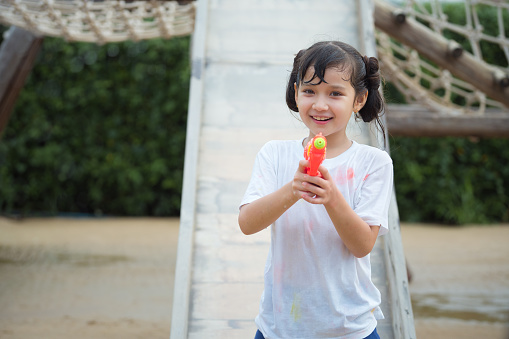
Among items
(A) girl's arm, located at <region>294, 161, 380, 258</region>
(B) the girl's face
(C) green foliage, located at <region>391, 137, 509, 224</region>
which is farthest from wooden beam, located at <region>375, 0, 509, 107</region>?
(C) green foliage, located at <region>391, 137, 509, 224</region>

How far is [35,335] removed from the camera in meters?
3.06

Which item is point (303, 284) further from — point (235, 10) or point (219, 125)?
point (235, 10)

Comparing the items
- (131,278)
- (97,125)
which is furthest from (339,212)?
(97,125)

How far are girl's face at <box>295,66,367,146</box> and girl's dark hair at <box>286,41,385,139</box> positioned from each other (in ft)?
0.04

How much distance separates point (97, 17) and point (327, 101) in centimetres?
280

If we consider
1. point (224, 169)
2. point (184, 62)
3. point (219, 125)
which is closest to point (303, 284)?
point (224, 169)

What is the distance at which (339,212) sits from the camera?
121 cm

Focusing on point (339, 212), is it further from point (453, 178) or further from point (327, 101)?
point (453, 178)

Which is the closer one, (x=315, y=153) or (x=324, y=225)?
(x=315, y=153)

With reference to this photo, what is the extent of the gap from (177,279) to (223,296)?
6.9 inches

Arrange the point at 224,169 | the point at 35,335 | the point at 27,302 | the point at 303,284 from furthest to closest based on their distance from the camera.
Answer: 1. the point at 27,302
2. the point at 35,335
3. the point at 224,169
4. the point at 303,284

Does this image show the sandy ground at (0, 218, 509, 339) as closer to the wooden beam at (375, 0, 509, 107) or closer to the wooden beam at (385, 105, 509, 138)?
the wooden beam at (385, 105, 509, 138)

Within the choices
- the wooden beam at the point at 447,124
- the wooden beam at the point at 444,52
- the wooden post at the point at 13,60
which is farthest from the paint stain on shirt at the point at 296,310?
the wooden beam at the point at 447,124

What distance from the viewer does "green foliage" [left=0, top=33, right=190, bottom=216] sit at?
24.3 ft
